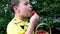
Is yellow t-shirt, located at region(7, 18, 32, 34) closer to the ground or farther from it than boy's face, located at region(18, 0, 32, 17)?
closer to the ground

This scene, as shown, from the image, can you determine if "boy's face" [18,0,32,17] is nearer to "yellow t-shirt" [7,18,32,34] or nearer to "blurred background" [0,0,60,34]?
"yellow t-shirt" [7,18,32,34]

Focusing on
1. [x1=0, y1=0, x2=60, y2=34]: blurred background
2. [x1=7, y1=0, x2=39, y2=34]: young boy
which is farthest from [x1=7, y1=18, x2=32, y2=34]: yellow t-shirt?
[x1=0, y1=0, x2=60, y2=34]: blurred background

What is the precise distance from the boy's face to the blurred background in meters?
2.29

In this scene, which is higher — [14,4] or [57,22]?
[14,4]

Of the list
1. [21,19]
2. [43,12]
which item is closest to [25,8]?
[21,19]

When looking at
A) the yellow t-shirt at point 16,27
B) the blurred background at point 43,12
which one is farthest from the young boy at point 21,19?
the blurred background at point 43,12

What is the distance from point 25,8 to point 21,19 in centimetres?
13

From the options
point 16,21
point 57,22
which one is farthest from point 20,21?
point 57,22

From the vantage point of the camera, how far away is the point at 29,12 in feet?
8.02

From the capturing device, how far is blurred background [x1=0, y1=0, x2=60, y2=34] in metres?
4.86

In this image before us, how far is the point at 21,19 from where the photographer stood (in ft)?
8.28

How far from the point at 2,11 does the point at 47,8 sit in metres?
0.87

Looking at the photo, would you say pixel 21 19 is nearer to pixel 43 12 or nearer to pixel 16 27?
pixel 16 27

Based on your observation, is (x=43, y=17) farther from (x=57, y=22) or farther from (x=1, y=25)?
(x=1, y=25)
